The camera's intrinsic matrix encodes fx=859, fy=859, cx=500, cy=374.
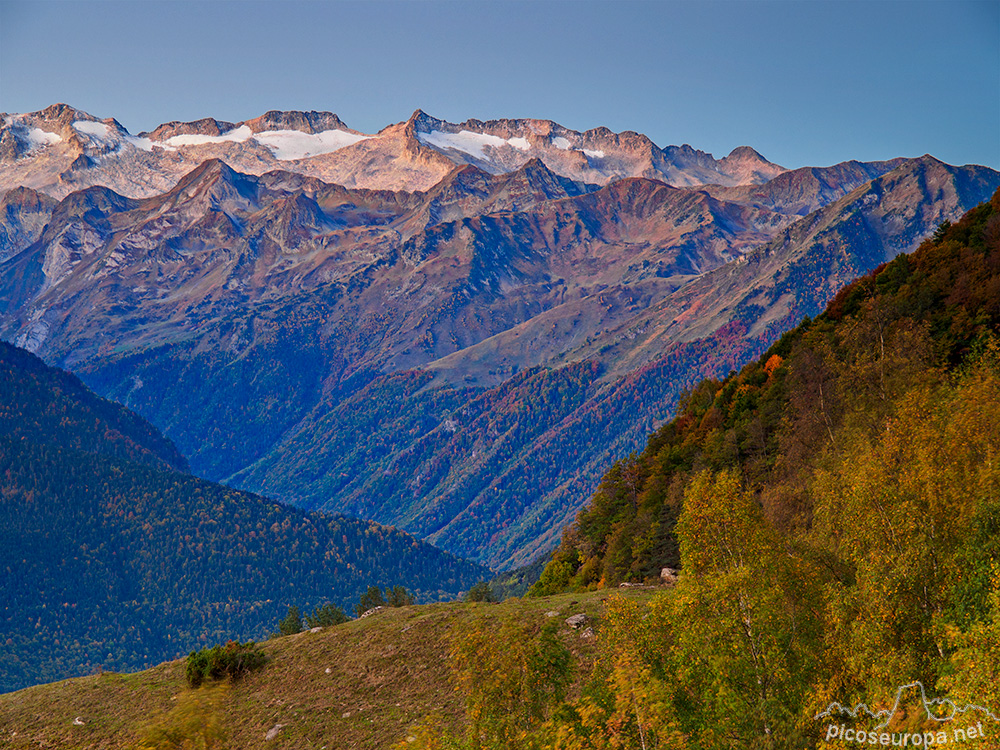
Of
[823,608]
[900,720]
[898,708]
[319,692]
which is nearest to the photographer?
[900,720]

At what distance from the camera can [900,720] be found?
3269 centimetres

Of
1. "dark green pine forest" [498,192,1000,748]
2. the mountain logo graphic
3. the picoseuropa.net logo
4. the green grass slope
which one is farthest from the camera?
the green grass slope

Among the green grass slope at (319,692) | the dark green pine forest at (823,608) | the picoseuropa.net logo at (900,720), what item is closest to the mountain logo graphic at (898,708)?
the picoseuropa.net logo at (900,720)

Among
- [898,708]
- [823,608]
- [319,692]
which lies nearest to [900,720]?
[898,708]

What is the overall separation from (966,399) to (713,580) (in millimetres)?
33110

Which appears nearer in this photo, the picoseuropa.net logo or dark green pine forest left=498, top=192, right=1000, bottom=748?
the picoseuropa.net logo

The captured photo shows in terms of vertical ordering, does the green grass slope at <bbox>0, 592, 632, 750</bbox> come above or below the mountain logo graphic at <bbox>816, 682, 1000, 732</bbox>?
above

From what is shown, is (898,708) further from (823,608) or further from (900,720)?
(823,608)

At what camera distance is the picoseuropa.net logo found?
29.2 meters

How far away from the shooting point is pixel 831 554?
45.6m

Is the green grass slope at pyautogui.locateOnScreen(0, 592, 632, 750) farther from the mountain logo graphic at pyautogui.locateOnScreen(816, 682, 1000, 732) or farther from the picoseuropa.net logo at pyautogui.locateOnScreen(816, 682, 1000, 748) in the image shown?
the picoseuropa.net logo at pyautogui.locateOnScreen(816, 682, 1000, 748)

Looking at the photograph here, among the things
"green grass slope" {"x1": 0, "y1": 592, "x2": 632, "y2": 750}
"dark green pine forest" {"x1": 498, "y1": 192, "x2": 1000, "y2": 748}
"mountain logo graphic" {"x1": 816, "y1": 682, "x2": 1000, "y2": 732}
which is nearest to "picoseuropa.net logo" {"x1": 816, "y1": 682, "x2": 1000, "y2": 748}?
"mountain logo graphic" {"x1": 816, "y1": 682, "x2": 1000, "y2": 732}

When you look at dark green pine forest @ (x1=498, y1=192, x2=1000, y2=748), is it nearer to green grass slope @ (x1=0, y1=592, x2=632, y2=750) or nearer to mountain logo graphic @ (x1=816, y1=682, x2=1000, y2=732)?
mountain logo graphic @ (x1=816, y1=682, x2=1000, y2=732)

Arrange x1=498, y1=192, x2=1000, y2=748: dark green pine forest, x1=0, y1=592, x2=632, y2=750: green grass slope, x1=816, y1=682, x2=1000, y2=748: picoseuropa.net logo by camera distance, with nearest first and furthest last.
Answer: x1=816, y1=682, x2=1000, y2=748: picoseuropa.net logo → x1=498, y1=192, x2=1000, y2=748: dark green pine forest → x1=0, y1=592, x2=632, y2=750: green grass slope
